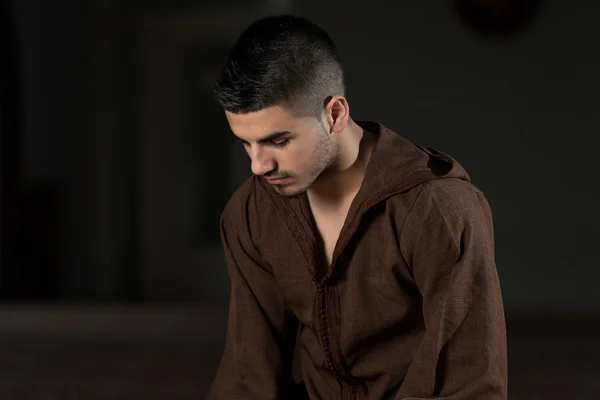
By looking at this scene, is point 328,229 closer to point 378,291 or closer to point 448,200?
point 378,291

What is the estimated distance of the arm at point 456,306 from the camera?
1.37 metres

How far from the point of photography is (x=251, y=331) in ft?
5.48

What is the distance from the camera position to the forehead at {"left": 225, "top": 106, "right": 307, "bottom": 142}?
4.67ft

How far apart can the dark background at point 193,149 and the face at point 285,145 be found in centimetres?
225

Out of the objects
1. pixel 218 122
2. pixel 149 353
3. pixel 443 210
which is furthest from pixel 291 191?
pixel 218 122

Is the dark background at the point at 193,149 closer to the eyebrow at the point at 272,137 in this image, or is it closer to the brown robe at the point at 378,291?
the brown robe at the point at 378,291

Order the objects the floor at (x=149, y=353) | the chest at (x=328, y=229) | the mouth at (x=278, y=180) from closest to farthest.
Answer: the mouth at (x=278, y=180) → the chest at (x=328, y=229) → the floor at (x=149, y=353)

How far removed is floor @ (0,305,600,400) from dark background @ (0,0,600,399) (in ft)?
0.04

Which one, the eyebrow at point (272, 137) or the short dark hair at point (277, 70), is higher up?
the short dark hair at point (277, 70)

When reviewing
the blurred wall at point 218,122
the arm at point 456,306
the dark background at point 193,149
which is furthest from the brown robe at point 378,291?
the blurred wall at point 218,122

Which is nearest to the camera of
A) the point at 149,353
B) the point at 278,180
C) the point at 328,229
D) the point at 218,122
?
the point at 278,180

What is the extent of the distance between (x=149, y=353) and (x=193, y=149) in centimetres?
105

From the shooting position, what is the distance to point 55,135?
432 cm

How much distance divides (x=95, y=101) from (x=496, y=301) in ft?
10.6
